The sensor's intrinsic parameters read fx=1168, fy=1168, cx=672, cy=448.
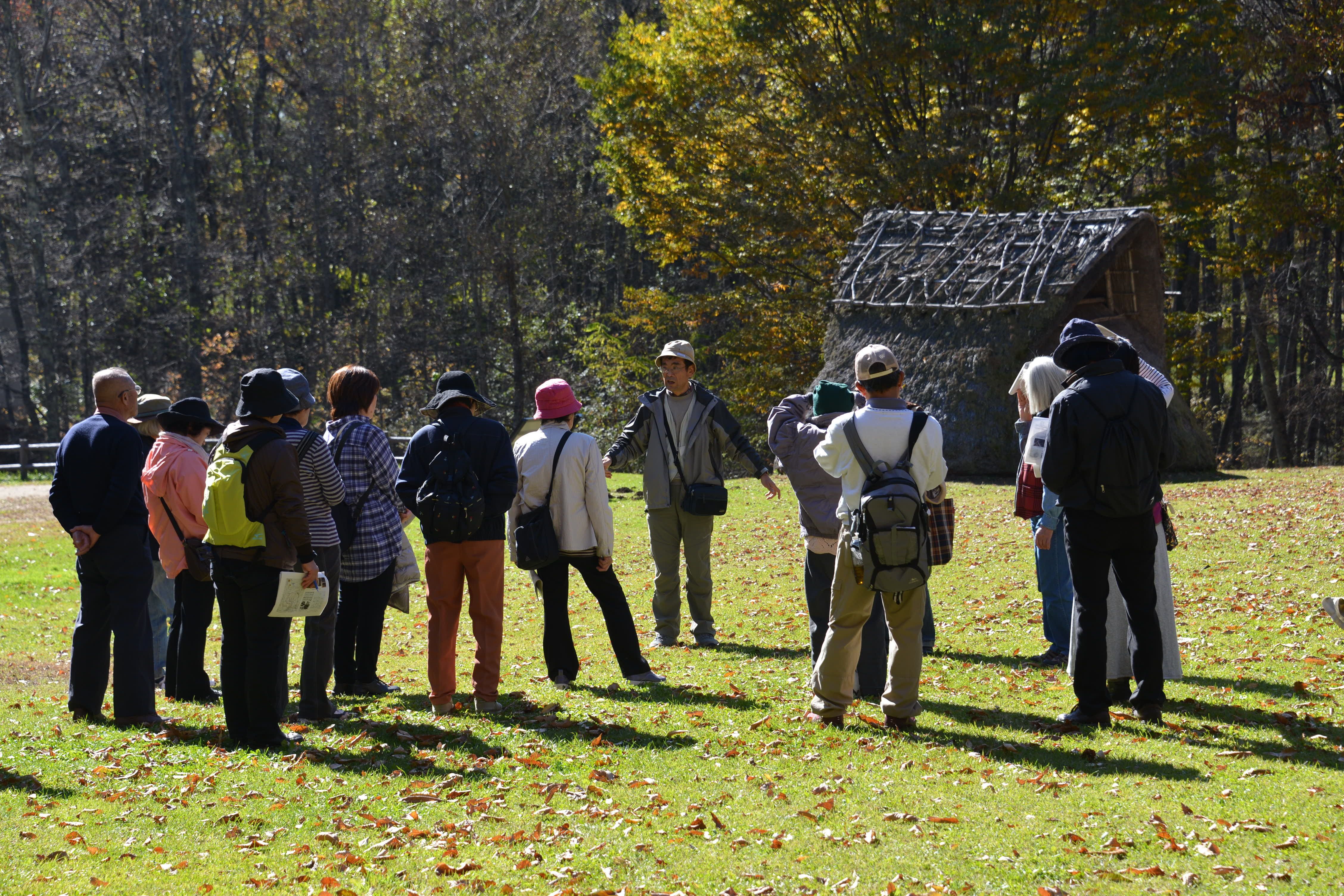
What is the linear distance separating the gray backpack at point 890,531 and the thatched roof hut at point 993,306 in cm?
1340

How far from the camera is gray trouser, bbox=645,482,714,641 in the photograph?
909cm

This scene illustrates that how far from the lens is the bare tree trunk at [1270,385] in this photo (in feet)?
91.6

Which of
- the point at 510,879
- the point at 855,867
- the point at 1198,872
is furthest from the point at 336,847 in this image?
the point at 1198,872

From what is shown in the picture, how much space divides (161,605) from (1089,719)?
6046 mm

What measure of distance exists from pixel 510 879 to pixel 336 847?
2.72ft

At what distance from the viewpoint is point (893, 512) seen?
5.77 metres

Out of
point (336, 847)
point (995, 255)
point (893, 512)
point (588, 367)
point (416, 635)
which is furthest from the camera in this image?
point (588, 367)

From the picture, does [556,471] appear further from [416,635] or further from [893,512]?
[416,635]

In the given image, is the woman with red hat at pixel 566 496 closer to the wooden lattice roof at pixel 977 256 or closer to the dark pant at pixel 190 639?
the dark pant at pixel 190 639

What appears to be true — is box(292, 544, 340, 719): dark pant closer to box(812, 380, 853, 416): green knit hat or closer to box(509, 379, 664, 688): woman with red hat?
box(509, 379, 664, 688): woman with red hat

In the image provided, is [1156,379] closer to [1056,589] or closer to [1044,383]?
[1044,383]

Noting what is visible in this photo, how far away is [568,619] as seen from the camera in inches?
305

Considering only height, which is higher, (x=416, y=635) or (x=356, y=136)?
(x=356, y=136)

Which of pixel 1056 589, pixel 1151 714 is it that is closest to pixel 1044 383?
pixel 1056 589
